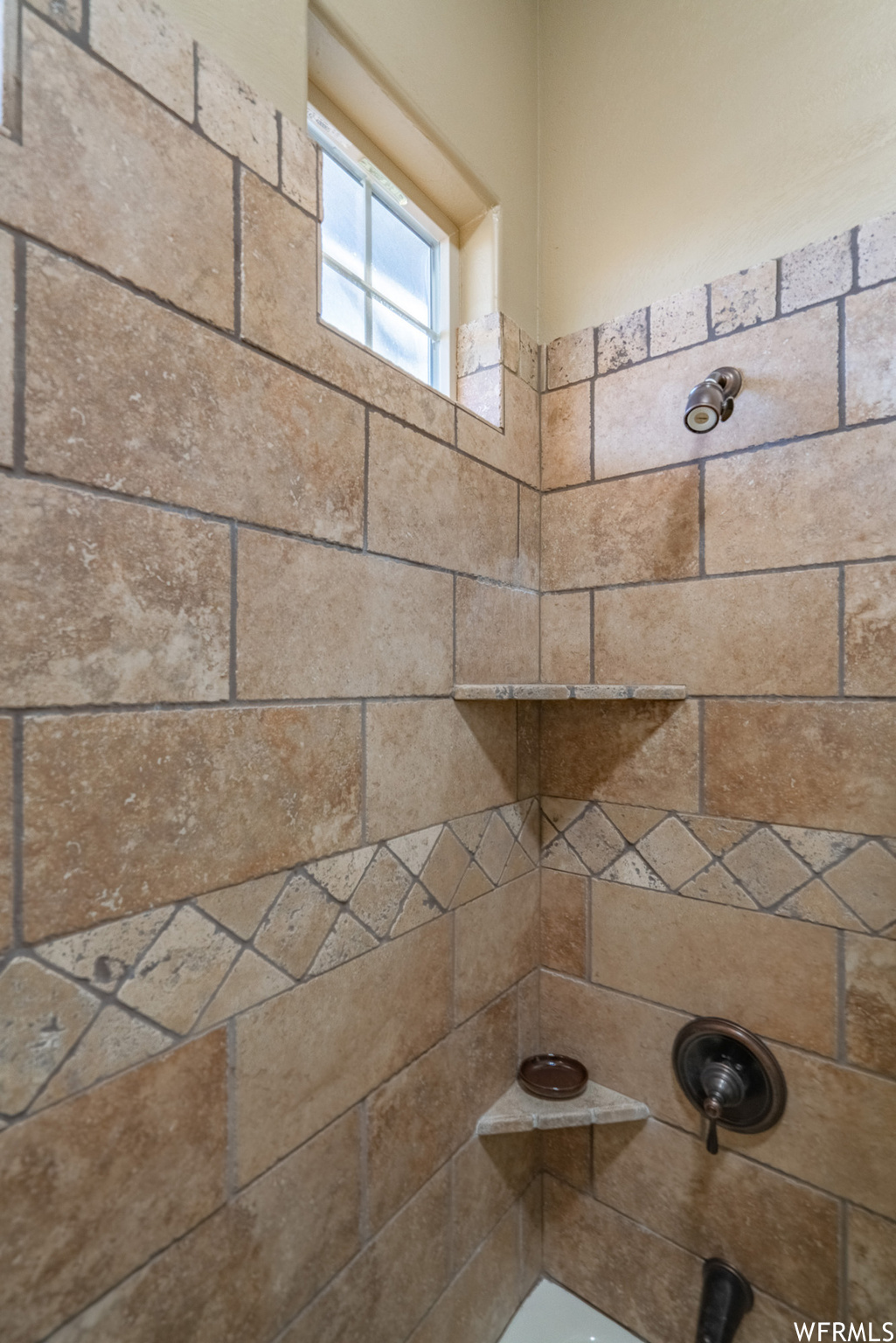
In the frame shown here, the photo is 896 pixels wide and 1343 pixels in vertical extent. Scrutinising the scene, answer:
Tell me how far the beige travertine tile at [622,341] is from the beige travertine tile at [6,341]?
3.75 ft

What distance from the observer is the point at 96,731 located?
2.17ft

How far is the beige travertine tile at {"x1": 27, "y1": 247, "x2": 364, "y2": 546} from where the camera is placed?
2.08 feet

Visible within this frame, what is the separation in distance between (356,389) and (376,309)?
1.23 ft

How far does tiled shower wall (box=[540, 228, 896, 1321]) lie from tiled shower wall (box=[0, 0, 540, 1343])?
36 cm

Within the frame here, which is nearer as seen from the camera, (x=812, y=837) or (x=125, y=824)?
(x=125, y=824)

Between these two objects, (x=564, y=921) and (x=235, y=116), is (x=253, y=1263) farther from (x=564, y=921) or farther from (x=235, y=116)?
→ (x=235, y=116)

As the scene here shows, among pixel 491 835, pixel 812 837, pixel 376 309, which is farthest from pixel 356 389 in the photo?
pixel 812 837

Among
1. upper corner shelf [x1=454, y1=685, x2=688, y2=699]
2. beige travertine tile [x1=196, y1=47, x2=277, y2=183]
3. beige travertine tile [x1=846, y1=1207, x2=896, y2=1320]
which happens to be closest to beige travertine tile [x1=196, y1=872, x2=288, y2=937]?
upper corner shelf [x1=454, y1=685, x2=688, y2=699]

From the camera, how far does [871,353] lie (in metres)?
1.07

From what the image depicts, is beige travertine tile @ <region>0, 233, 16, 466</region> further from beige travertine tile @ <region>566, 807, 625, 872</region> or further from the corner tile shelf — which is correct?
the corner tile shelf

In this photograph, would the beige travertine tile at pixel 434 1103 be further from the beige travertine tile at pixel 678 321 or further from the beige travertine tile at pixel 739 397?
the beige travertine tile at pixel 678 321

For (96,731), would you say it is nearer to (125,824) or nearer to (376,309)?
(125,824)

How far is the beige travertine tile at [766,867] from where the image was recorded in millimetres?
1143

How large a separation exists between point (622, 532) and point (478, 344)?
0.53 m
